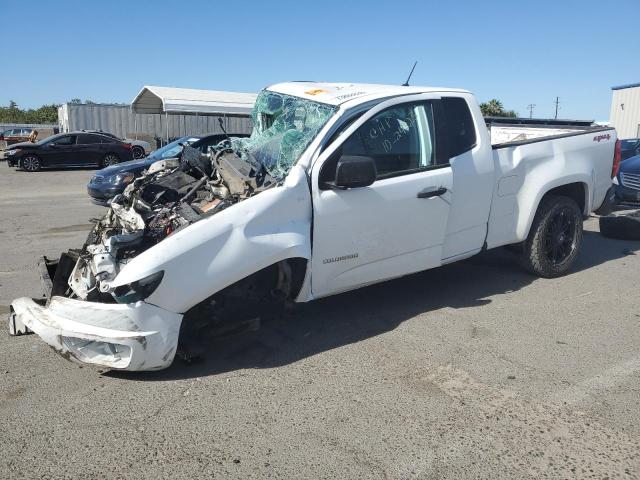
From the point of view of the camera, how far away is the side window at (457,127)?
5.00 meters

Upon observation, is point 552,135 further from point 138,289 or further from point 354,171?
point 138,289

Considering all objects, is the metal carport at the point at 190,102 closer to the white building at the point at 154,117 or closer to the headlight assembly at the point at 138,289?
the white building at the point at 154,117

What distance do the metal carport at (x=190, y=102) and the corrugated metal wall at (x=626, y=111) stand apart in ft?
74.8

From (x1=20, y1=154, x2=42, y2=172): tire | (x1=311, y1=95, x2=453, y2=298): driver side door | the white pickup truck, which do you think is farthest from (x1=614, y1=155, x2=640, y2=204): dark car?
(x1=20, y1=154, x2=42, y2=172): tire

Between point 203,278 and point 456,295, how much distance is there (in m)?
2.84

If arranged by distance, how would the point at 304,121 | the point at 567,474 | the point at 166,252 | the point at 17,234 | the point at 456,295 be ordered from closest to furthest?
1. the point at 567,474
2. the point at 166,252
3. the point at 304,121
4. the point at 456,295
5. the point at 17,234

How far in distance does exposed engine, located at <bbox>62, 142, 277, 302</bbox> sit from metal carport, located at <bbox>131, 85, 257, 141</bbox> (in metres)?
24.9

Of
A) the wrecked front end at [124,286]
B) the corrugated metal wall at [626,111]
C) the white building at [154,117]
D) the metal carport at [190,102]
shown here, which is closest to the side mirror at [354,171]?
the wrecked front end at [124,286]

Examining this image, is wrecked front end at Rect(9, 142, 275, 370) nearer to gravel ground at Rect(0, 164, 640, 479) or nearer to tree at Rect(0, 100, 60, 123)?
gravel ground at Rect(0, 164, 640, 479)

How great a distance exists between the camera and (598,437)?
318 cm

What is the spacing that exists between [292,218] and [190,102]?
2713cm

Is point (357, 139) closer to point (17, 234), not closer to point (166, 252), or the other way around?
point (166, 252)

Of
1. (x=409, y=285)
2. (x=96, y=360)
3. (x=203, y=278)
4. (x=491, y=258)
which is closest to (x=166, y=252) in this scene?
(x=203, y=278)

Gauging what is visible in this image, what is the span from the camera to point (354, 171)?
4148 millimetres
